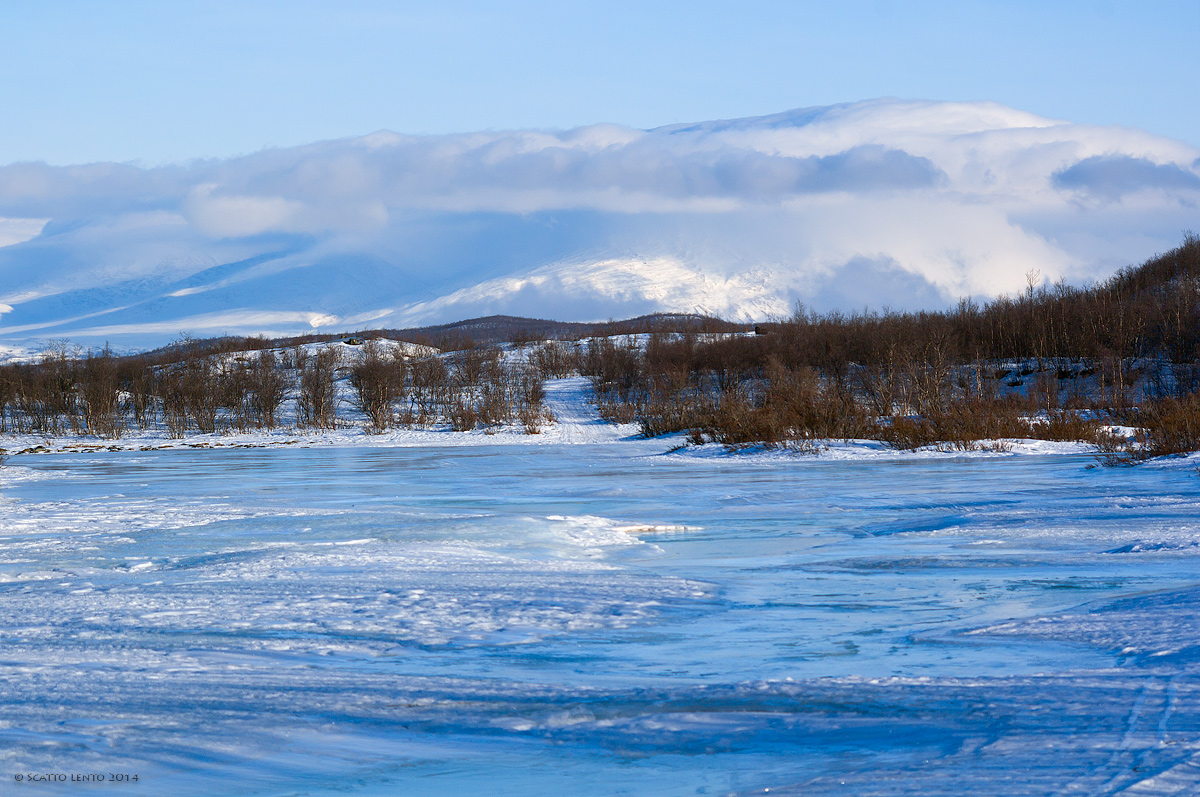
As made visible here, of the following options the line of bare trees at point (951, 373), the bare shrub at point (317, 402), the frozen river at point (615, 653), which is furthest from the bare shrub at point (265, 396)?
the frozen river at point (615, 653)

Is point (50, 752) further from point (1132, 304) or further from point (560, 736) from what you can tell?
point (1132, 304)

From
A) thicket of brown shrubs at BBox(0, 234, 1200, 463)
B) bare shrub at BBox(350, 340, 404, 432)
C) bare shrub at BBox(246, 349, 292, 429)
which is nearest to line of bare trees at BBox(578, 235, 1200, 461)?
thicket of brown shrubs at BBox(0, 234, 1200, 463)

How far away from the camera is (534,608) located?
610 centimetres

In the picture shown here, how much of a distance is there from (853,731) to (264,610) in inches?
149

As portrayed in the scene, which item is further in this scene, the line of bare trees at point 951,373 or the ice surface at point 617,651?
the line of bare trees at point 951,373

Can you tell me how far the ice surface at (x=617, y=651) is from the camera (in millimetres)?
3564

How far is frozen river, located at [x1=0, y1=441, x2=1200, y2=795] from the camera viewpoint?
140 inches

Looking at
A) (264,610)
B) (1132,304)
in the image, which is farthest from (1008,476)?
(1132,304)

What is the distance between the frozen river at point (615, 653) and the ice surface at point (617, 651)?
0.07 feet

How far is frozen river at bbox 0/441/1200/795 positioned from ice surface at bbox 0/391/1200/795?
20 millimetres

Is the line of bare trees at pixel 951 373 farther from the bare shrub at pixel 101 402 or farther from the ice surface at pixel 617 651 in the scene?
the bare shrub at pixel 101 402

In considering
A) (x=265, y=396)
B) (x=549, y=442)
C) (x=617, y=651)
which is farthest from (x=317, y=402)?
(x=617, y=651)

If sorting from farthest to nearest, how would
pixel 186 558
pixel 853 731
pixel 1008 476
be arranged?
pixel 1008 476 < pixel 186 558 < pixel 853 731

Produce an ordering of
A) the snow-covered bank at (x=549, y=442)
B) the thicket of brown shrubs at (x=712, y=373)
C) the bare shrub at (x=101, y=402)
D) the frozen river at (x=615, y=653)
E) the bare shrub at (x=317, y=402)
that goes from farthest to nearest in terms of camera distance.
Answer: the bare shrub at (x=317, y=402) < the bare shrub at (x=101, y=402) < the thicket of brown shrubs at (x=712, y=373) < the snow-covered bank at (x=549, y=442) < the frozen river at (x=615, y=653)
